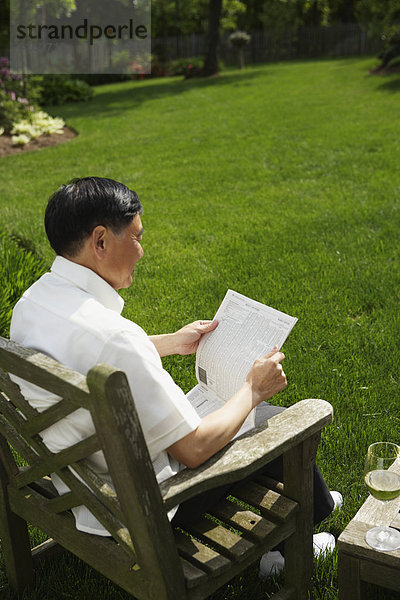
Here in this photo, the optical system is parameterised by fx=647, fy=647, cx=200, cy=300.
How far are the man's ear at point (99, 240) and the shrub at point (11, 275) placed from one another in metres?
2.71

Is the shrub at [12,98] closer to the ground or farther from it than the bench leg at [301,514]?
farther from it

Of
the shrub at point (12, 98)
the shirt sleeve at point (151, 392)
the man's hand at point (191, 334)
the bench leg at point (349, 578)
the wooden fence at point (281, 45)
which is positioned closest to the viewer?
the shirt sleeve at point (151, 392)

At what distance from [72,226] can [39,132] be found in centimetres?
1195

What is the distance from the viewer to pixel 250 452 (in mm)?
1950

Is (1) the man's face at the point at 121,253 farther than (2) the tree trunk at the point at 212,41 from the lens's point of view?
No

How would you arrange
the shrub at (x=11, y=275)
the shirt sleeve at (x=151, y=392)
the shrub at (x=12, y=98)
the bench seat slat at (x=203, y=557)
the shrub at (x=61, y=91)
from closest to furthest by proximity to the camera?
the shirt sleeve at (x=151, y=392)
the bench seat slat at (x=203, y=557)
the shrub at (x=11, y=275)
the shrub at (x=12, y=98)
the shrub at (x=61, y=91)

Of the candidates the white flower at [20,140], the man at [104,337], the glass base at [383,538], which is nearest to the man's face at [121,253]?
the man at [104,337]

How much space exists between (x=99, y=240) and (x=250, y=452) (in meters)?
0.80

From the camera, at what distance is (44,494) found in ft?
7.49

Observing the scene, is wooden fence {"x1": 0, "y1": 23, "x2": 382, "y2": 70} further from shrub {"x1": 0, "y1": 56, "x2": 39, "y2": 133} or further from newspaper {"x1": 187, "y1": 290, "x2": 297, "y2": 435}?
newspaper {"x1": 187, "y1": 290, "x2": 297, "y2": 435}

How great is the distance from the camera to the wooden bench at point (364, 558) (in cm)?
204

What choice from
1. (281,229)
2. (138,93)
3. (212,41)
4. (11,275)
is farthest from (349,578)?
(212,41)

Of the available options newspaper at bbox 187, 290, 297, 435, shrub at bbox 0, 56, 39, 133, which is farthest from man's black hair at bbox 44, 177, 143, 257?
shrub at bbox 0, 56, 39, 133

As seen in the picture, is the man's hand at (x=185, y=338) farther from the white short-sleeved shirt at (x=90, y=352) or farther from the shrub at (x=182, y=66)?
the shrub at (x=182, y=66)
